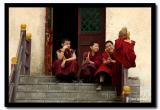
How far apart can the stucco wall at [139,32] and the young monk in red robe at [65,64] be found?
0.95ft

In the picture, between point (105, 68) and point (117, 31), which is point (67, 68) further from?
point (117, 31)

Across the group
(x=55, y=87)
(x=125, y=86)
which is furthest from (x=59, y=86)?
(x=125, y=86)

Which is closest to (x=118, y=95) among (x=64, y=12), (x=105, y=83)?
(x=105, y=83)

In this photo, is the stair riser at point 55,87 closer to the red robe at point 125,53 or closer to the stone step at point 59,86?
the stone step at point 59,86

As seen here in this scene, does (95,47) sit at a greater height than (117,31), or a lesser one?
lesser

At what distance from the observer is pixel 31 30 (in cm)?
923

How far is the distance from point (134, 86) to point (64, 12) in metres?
0.73

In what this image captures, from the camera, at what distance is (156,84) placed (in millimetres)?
9102

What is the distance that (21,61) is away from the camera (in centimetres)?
919

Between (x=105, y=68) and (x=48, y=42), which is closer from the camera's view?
(x=105, y=68)

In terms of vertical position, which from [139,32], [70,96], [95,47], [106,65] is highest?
[139,32]

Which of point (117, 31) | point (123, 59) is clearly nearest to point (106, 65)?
point (123, 59)

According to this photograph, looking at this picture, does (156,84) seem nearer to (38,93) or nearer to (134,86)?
(134,86)

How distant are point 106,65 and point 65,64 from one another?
29cm
